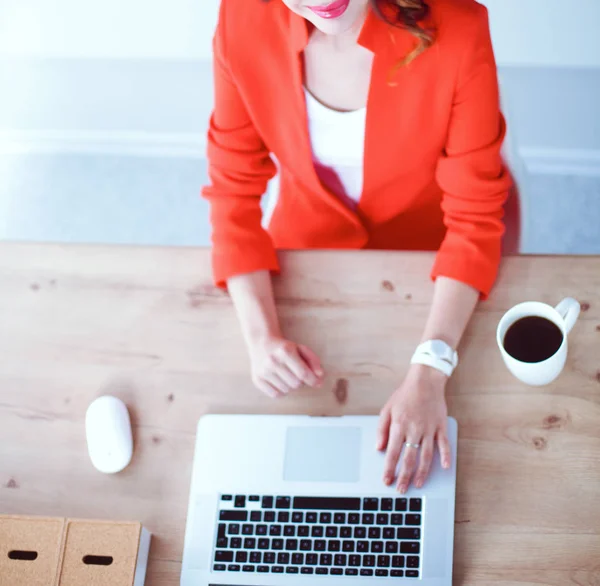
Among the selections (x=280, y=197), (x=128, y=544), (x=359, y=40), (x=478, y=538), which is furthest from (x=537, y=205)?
(x=128, y=544)

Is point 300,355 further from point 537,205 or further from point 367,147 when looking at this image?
point 537,205

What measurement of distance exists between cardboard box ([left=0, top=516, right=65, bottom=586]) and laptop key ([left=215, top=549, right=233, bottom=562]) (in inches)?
7.1

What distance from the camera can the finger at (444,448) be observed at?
90 cm

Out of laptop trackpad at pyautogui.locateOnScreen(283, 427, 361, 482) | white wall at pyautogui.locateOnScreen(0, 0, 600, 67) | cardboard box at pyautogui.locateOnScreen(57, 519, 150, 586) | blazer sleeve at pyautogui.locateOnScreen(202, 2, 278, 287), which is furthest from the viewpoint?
white wall at pyautogui.locateOnScreen(0, 0, 600, 67)

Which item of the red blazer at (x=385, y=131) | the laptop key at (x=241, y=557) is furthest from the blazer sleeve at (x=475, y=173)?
the laptop key at (x=241, y=557)

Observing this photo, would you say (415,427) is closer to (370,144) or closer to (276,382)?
(276,382)

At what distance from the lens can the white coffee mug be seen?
35.0 inches

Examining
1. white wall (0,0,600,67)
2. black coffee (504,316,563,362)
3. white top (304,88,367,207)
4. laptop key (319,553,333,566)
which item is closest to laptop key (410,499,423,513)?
laptop key (319,553,333,566)

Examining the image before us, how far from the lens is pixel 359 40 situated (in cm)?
100

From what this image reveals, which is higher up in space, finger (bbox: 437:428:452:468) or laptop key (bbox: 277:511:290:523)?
finger (bbox: 437:428:452:468)

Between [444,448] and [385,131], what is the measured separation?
0.45 meters

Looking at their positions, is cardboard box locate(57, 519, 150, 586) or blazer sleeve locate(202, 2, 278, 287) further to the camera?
blazer sleeve locate(202, 2, 278, 287)

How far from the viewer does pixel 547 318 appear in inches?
35.4

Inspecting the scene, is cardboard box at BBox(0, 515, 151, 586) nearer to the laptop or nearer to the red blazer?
the laptop
